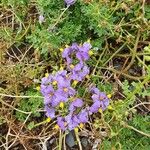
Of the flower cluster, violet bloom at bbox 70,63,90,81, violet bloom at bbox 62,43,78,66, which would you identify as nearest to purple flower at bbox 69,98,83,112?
the flower cluster

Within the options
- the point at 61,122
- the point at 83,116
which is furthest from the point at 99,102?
the point at 61,122

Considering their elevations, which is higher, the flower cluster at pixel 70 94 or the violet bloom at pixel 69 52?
the violet bloom at pixel 69 52

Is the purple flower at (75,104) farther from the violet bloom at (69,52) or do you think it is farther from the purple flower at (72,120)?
the violet bloom at (69,52)

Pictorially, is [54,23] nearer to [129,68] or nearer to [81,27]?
[81,27]

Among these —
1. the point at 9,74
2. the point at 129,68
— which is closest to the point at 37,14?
the point at 9,74

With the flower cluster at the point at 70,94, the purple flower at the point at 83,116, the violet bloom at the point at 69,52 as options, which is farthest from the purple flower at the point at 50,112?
the violet bloom at the point at 69,52

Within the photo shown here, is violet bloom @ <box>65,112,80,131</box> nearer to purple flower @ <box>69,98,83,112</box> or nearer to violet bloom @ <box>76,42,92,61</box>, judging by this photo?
purple flower @ <box>69,98,83,112</box>
